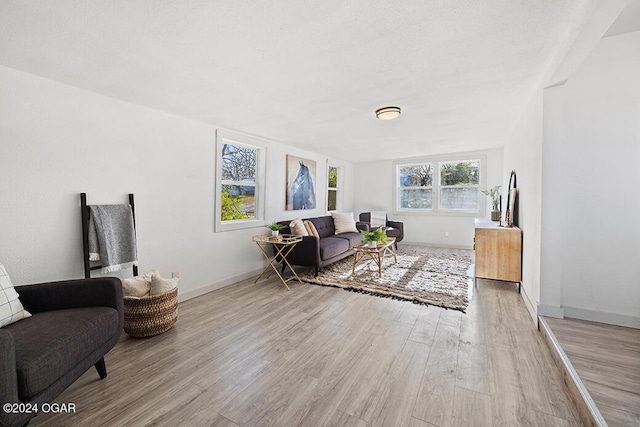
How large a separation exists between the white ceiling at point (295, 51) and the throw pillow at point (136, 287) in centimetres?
172

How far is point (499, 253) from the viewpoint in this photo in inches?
131

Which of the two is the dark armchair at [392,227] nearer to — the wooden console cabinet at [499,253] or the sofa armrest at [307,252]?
the sofa armrest at [307,252]

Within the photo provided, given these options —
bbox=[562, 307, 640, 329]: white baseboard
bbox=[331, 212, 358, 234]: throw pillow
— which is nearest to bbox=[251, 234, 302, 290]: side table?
bbox=[331, 212, 358, 234]: throw pillow

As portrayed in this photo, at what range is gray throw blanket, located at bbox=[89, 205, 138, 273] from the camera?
234 cm

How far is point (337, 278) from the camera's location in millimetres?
3941

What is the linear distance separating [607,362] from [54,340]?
326 centimetres

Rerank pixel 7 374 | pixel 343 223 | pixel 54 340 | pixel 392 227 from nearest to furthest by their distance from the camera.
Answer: pixel 7 374, pixel 54 340, pixel 343 223, pixel 392 227

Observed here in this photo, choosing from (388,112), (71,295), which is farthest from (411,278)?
(71,295)

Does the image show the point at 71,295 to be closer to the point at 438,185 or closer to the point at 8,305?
the point at 8,305

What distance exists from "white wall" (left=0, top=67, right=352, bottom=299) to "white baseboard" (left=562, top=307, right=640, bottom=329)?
3.75 m

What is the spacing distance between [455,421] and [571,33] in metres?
2.38

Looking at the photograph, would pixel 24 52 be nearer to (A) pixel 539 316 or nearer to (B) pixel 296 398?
(B) pixel 296 398

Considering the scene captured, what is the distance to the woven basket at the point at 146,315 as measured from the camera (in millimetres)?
2203

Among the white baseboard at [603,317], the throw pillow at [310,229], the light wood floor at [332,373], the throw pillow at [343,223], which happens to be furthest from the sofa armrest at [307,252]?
the white baseboard at [603,317]
